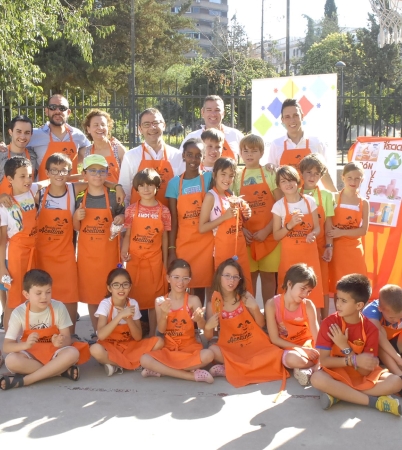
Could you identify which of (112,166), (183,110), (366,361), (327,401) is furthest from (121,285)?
(183,110)

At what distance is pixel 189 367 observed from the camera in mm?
3604

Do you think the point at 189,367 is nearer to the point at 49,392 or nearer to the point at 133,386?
the point at 133,386

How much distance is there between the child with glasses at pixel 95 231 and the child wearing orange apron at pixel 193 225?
0.43 m

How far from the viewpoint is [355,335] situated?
3408 millimetres

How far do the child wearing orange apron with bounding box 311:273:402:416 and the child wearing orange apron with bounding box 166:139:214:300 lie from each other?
1054 millimetres

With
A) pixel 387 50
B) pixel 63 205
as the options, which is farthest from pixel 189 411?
pixel 387 50

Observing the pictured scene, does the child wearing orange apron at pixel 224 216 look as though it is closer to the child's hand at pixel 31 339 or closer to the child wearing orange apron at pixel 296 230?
the child wearing orange apron at pixel 296 230

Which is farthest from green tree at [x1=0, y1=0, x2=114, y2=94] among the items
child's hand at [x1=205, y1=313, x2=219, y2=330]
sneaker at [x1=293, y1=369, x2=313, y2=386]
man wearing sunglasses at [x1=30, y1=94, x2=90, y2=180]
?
sneaker at [x1=293, y1=369, x2=313, y2=386]

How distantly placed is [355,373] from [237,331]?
0.84 metres

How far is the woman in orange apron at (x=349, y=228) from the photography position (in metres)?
4.21

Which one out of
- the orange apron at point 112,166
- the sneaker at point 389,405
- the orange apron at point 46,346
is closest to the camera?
the sneaker at point 389,405

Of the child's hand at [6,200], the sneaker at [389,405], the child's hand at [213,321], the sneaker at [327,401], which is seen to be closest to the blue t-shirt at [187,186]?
the child's hand at [213,321]

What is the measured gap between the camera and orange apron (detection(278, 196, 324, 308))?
4.07m

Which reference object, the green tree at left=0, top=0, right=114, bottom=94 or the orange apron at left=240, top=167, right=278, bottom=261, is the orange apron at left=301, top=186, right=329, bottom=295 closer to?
the orange apron at left=240, top=167, right=278, bottom=261
